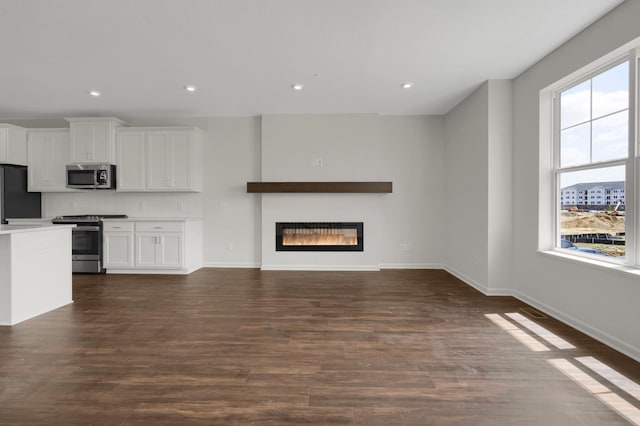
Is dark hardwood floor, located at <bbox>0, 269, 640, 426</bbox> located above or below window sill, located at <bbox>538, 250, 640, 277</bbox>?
below

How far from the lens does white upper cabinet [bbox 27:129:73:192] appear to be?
497cm

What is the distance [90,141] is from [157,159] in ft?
3.59

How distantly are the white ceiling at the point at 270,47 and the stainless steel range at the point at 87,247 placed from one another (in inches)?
72.8

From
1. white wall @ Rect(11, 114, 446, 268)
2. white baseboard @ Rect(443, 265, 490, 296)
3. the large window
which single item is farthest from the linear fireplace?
the large window

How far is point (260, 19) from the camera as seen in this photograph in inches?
95.8

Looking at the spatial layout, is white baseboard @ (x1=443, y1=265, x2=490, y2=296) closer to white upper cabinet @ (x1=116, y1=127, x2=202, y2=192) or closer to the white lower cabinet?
the white lower cabinet

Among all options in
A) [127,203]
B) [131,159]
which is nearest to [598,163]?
[131,159]

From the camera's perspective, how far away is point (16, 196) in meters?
4.91

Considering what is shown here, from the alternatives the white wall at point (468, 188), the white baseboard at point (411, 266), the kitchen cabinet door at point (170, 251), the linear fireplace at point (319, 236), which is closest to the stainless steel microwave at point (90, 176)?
the kitchen cabinet door at point (170, 251)

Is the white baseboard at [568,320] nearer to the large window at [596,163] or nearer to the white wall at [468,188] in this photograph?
the white wall at [468,188]

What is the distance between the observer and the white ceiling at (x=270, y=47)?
7.57 ft

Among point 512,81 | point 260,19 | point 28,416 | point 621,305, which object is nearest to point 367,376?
point 28,416

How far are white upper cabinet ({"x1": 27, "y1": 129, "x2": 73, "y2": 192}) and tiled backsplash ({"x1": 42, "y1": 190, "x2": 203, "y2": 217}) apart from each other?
1.03 ft

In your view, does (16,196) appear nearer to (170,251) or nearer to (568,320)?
(170,251)
